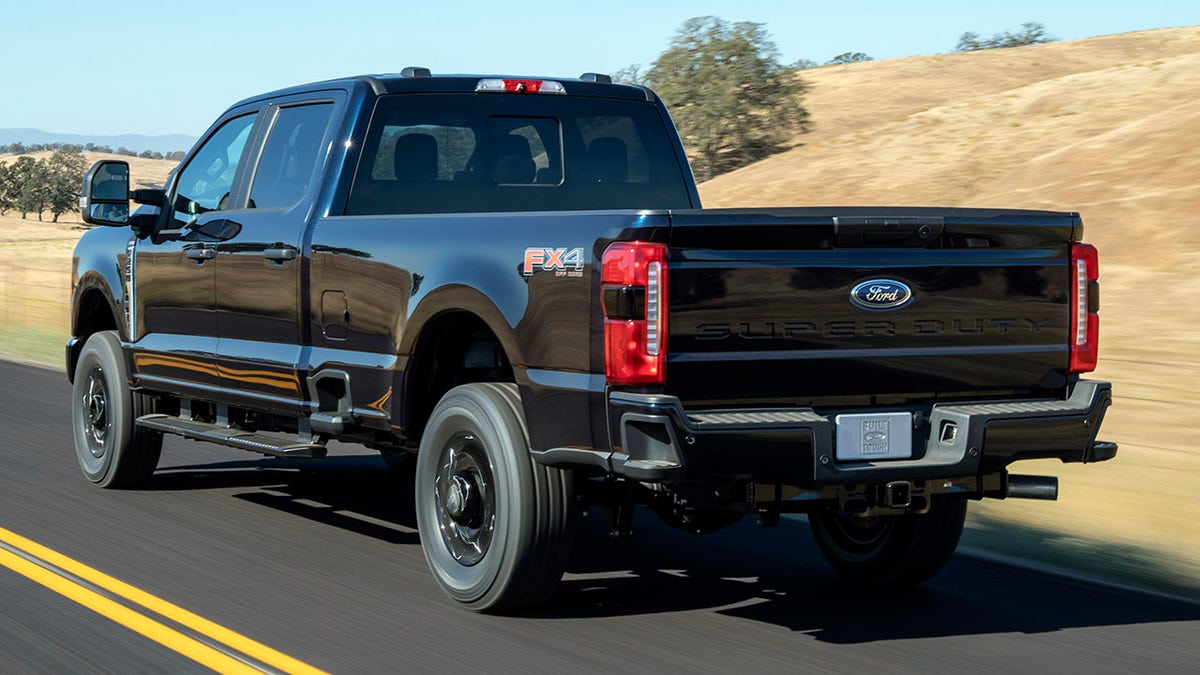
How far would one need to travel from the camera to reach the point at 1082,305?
6.38 m

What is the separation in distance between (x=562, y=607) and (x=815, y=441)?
1.50 m

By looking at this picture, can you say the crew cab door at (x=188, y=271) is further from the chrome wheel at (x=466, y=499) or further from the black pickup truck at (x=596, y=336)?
the chrome wheel at (x=466, y=499)

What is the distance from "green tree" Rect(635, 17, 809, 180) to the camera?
50.8m

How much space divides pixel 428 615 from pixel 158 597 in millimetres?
1146

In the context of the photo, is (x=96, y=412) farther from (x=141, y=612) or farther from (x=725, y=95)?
(x=725, y=95)

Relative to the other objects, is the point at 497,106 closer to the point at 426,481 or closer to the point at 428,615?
the point at 426,481

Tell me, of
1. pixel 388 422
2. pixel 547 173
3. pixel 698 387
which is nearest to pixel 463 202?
pixel 547 173

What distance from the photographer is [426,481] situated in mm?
6887

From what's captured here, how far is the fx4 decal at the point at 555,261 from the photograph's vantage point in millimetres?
5836

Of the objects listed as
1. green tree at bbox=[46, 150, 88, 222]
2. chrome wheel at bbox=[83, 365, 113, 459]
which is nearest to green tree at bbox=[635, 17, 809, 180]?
chrome wheel at bbox=[83, 365, 113, 459]

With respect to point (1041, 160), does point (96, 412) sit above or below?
below

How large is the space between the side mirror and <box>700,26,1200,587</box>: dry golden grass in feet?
16.5

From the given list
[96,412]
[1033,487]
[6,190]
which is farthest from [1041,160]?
[6,190]

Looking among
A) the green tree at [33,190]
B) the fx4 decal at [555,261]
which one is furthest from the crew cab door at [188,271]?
the green tree at [33,190]
